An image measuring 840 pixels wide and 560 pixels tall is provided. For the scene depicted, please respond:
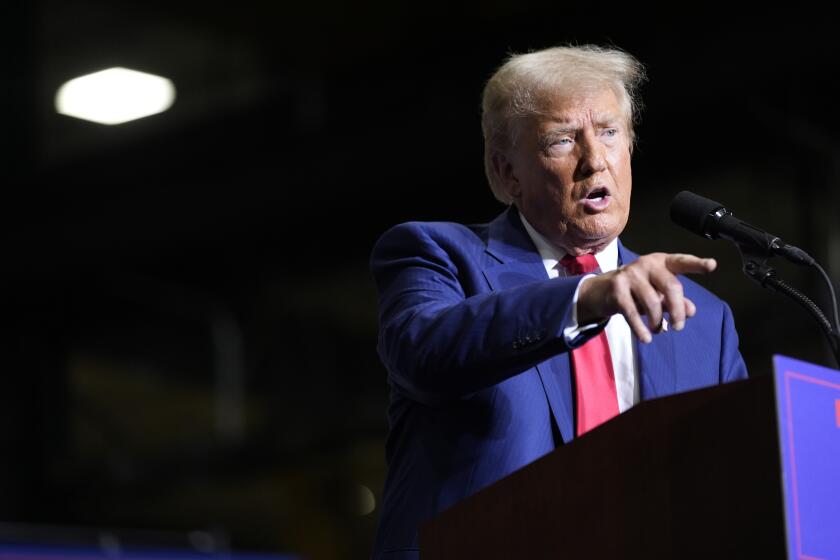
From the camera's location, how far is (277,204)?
6.47 m

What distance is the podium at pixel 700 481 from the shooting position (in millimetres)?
1198

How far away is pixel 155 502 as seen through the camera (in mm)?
9172

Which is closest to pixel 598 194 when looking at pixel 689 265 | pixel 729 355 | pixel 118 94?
pixel 729 355

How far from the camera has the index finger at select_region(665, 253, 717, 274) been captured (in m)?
1.33

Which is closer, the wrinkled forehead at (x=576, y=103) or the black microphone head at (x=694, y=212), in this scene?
the black microphone head at (x=694, y=212)

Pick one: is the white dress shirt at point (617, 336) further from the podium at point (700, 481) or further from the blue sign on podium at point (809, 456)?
the blue sign on podium at point (809, 456)

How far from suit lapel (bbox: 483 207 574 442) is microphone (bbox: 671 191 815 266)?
21 cm

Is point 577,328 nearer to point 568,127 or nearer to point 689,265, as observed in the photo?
point 689,265

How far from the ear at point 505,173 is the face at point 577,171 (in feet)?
0.15

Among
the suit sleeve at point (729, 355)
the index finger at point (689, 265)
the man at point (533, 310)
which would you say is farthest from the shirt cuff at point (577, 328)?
the suit sleeve at point (729, 355)

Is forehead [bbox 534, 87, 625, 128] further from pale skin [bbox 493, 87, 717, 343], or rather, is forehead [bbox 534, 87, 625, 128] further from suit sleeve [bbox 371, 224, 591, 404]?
suit sleeve [bbox 371, 224, 591, 404]

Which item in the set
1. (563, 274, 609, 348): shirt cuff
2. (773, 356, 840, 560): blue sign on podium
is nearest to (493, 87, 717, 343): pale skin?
(563, 274, 609, 348): shirt cuff

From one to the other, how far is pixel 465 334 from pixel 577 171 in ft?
1.49

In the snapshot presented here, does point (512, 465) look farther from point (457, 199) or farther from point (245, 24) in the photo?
point (245, 24)
